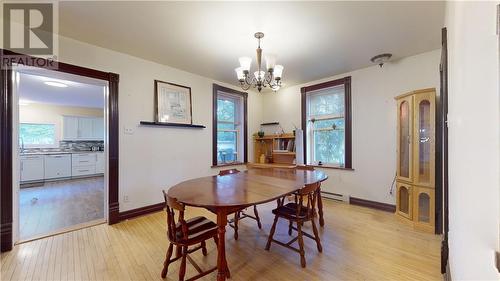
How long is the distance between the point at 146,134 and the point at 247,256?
240 centimetres

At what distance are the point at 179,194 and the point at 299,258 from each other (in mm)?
1359

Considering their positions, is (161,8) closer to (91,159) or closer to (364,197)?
(364,197)

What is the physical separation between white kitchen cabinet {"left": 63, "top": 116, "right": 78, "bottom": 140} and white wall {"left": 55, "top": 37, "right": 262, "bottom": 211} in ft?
18.4

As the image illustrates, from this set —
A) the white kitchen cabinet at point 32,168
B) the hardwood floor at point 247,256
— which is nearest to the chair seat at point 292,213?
the hardwood floor at point 247,256

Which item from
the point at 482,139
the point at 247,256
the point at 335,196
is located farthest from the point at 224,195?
the point at 335,196

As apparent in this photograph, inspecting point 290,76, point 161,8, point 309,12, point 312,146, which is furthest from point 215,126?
point 309,12

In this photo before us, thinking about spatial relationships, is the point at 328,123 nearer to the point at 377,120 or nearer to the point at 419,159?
the point at 377,120

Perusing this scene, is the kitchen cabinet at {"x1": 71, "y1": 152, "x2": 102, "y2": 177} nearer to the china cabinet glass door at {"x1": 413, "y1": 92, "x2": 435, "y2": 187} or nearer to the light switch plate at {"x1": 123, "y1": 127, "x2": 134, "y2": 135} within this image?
the light switch plate at {"x1": 123, "y1": 127, "x2": 134, "y2": 135}

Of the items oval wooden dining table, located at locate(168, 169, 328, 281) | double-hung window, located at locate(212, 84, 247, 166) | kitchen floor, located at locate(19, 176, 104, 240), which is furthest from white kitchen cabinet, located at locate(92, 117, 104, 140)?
oval wooden dining table, located at locate(168, 169, 328, 281)

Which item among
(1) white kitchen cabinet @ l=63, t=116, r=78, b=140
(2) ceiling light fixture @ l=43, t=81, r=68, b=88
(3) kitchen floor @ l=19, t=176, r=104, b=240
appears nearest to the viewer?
(3) kitchen floor @ l=19, t=176, r=104, b=240

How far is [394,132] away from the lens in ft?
10.8

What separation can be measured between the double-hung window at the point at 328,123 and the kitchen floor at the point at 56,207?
4.06 m

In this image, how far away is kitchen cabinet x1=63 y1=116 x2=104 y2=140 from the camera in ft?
22.3

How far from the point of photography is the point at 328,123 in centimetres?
421
